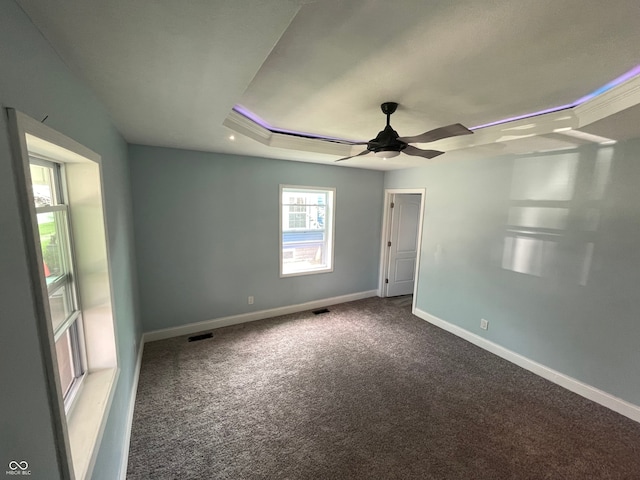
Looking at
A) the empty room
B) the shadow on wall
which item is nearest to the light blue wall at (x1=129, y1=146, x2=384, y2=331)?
the empty room

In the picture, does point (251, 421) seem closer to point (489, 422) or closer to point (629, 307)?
point (489, 422)

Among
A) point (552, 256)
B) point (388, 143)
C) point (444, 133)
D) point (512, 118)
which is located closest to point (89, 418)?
point (388, 143)

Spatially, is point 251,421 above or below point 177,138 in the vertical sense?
below

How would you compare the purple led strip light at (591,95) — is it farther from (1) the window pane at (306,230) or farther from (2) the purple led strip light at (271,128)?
(1) the window pane at (306,230)

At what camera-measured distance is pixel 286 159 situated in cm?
373

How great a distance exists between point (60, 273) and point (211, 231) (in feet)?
6.78

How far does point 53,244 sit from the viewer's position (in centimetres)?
134

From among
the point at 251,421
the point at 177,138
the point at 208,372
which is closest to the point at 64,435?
the point at 251,421

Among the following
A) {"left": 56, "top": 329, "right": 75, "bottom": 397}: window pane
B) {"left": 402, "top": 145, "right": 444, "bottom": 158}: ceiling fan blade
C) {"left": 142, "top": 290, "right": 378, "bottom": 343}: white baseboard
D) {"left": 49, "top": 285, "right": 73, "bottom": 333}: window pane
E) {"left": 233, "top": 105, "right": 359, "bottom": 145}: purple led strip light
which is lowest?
{"left": 142, "top": 290, "right": 378, "bottom": 343}: white baseboard

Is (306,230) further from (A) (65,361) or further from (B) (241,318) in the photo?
(A) (65,361)

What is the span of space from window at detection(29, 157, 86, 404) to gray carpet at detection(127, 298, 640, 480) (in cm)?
87

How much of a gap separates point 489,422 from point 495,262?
1.75 metres

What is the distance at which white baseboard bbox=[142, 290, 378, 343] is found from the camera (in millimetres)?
3291

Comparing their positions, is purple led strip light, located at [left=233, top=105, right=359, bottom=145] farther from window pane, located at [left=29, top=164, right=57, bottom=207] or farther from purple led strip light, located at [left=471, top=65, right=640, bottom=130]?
purple led strip light, located at [left=471, top=65, right=640, bottom=130]
